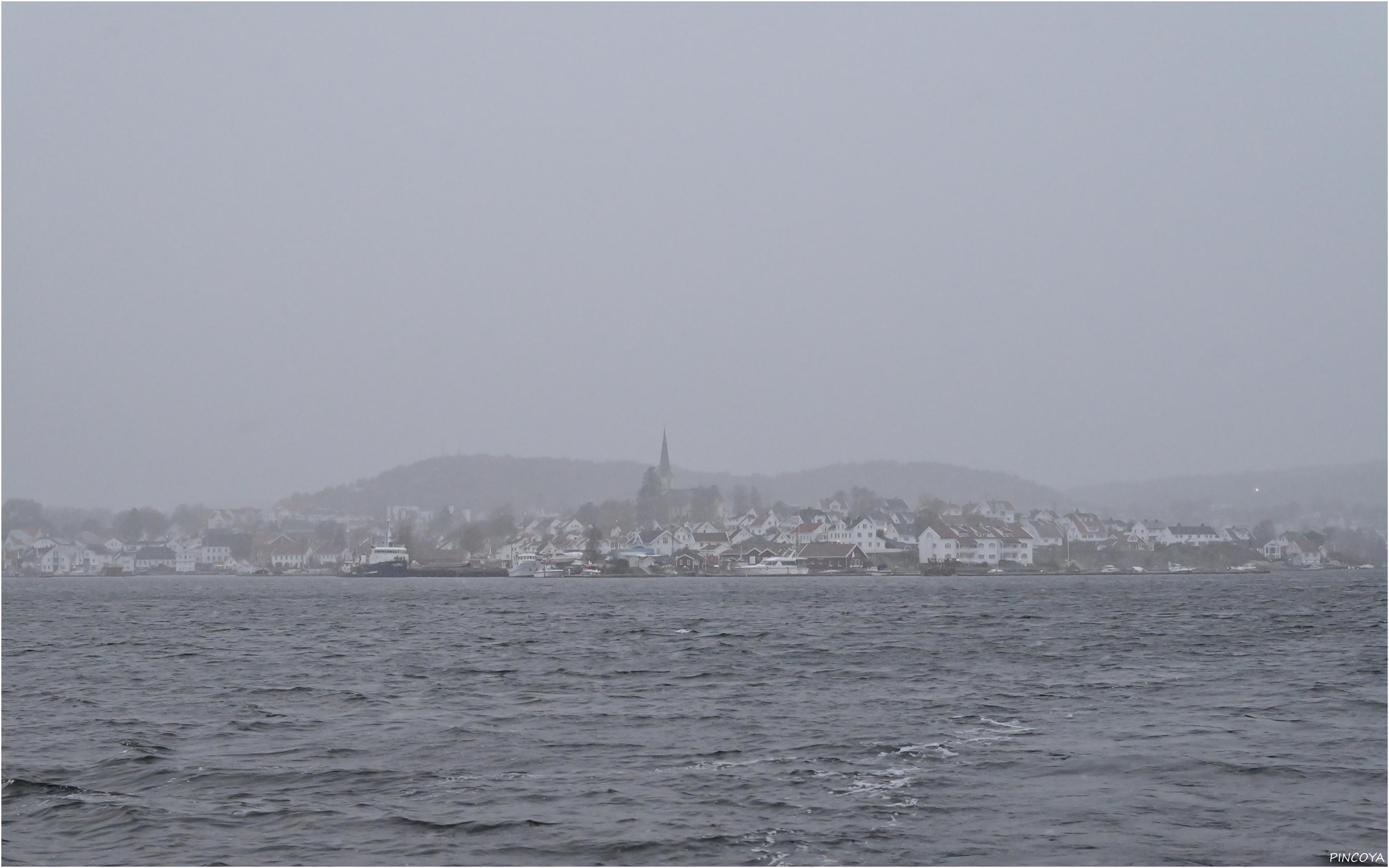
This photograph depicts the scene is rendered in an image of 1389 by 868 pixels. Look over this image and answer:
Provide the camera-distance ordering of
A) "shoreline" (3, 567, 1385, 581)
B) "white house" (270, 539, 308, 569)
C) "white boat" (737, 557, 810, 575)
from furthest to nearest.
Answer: "white house" (270, 539, 308, 569), "white boat" (737, 557, 810, 575), "shoreline" (3, 567, 1385, 581)

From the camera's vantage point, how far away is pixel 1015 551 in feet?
451

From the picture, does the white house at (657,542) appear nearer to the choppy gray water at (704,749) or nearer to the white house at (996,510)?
the white house at (996,510)

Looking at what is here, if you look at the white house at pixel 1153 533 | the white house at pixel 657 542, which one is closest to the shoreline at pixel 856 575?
the white house at pixel 1153 533

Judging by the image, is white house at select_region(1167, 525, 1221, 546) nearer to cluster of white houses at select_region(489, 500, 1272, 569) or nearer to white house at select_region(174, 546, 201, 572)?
cluster of white houses at select_region(489, 500, 1272, 569)

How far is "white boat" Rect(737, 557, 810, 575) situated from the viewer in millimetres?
124875

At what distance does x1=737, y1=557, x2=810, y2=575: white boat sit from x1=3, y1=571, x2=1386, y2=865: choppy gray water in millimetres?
88249

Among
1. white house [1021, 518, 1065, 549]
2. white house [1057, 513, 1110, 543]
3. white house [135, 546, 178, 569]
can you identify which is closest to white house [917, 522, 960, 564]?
white house [1021, 518, 1065, 549]

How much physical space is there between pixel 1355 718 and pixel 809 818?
1015 cm

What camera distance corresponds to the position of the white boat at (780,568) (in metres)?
125

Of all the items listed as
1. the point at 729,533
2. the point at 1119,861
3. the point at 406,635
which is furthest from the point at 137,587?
the point at 1119,861

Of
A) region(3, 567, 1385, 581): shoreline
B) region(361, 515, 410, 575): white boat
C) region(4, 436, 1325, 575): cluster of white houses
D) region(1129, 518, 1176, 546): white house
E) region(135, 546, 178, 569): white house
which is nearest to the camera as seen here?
region(3, 567, 1385, 581): shoreline

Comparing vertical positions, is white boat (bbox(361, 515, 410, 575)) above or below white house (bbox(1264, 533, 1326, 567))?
below

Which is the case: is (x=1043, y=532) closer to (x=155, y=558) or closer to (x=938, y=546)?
(x=938, y=546)

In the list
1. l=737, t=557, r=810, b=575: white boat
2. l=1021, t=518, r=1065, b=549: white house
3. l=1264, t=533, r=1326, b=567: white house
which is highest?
l=1021, t=518, r=1065, b=549: white house
